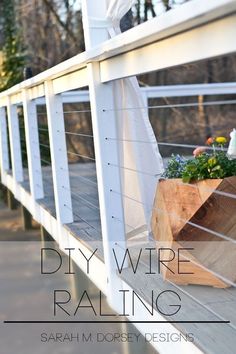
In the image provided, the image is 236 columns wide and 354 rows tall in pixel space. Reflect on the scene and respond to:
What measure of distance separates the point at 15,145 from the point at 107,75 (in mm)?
4063

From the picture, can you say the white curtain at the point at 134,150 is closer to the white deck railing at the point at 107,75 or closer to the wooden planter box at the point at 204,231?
the white deck railing at the point at 107,75

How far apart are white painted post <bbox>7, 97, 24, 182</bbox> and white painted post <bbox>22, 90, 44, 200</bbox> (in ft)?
3.39

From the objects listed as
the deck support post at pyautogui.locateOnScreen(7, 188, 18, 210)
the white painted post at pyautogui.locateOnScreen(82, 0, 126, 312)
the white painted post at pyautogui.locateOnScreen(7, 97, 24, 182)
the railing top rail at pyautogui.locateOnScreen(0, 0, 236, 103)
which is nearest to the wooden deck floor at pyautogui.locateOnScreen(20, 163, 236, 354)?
the white painted post at pyautogui.locateOnScreen(82, 0, 126, 312)

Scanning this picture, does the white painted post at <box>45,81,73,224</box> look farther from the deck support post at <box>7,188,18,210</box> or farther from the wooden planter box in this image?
the deck support post at <box>7,188,18,210</box>

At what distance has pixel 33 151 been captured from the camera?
550cm

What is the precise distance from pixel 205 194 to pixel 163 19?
0.84 metres

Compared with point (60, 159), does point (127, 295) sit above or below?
below

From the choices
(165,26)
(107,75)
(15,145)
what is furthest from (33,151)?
(165,26)

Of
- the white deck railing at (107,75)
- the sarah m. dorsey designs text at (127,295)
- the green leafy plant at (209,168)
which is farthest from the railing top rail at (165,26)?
the sarah m. dorsey designs text at (127,295)

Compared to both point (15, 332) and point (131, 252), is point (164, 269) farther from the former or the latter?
point (15, 332)

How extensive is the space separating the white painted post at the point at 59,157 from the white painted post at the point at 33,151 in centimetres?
115

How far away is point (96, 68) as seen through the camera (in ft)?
9.50

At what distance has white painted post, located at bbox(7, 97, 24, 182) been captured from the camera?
260 inches

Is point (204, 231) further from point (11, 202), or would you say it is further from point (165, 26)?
point (11, 202)
